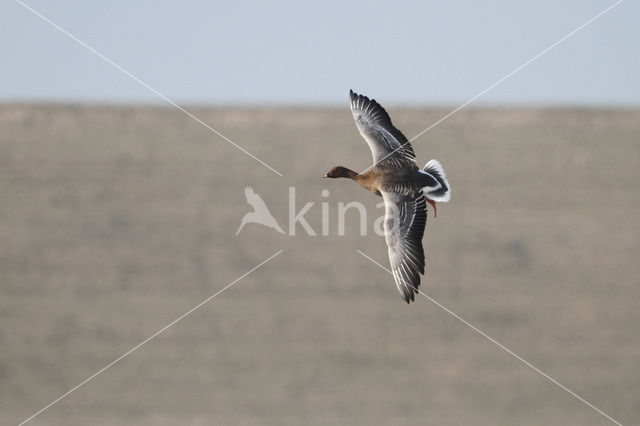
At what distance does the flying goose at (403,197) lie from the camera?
5270 millimetres

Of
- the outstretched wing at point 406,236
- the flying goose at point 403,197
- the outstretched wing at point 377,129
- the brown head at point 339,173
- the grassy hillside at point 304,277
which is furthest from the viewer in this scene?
the grassy hillside at point 304,277

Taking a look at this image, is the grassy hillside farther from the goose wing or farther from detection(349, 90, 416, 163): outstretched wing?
the goose wing

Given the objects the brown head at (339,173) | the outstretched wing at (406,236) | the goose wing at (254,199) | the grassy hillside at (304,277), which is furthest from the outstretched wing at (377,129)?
the grassy hillside at (304,277)

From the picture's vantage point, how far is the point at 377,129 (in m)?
6.32

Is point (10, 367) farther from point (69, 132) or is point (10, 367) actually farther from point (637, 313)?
point (637, 313)

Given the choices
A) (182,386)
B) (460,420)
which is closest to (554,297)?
(460,420)

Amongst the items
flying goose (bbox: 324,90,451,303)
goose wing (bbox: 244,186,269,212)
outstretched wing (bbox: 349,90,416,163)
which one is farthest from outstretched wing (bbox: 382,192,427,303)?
goose wing (bbox: 244,186,269,212)

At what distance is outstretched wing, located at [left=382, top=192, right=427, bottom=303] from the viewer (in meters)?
5.38

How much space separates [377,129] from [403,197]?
A: 40.2 inches

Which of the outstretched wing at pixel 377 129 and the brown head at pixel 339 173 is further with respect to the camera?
the outstretched wing at pixel 377 129

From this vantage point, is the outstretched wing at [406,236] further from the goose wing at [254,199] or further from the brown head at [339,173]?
the goose wing at [254,199]

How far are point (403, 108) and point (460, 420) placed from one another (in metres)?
11.9

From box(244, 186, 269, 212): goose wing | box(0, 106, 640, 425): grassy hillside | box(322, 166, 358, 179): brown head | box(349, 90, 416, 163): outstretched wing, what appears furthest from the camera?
box(0, 106, 640, 425): grassy hillside

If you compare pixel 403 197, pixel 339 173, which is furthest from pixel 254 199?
pixel 403 197
